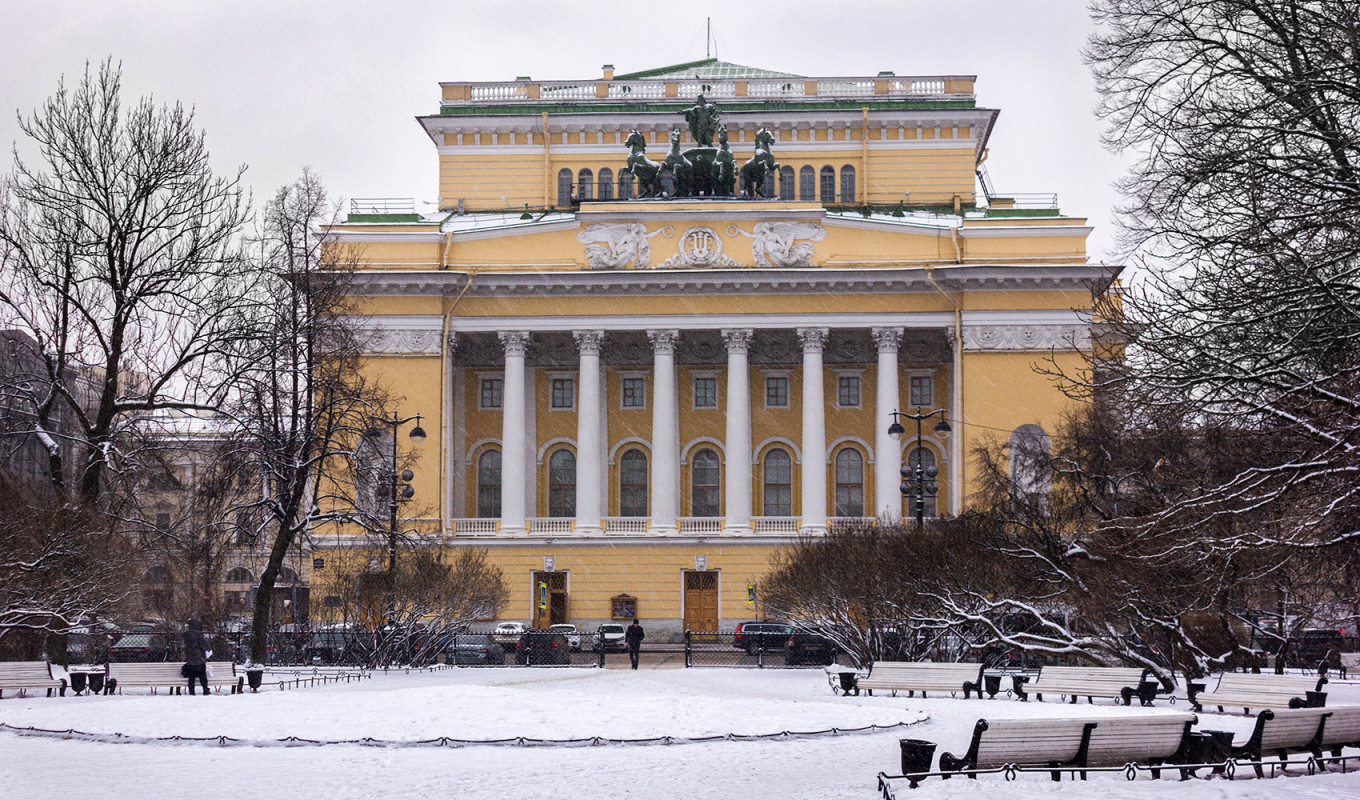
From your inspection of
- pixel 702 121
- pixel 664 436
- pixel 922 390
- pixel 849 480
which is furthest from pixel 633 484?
pixel 702 121

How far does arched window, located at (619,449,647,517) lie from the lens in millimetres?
55312

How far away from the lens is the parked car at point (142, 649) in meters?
34.1

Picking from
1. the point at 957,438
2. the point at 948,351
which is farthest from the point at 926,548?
the point at 948,351

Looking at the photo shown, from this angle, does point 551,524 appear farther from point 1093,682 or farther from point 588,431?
point 1093,682

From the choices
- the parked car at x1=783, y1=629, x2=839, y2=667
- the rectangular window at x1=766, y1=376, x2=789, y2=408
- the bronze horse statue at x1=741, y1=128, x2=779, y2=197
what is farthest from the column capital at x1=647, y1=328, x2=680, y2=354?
the parked car at x1=783, y1=629, x2=839, y2=667

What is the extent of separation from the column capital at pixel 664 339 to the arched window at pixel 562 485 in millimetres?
6037

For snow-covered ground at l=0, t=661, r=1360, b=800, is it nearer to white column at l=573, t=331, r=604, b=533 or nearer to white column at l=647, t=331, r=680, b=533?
white column at l=647, t=331, r=680, b=533

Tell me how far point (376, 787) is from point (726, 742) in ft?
15.6

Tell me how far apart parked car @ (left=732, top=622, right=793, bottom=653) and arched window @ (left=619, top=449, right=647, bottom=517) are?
1291cm

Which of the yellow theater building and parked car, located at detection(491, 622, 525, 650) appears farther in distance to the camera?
the yellow theater building

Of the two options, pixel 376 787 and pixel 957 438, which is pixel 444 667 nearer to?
pixel 376 787

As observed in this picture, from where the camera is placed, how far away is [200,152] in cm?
2773

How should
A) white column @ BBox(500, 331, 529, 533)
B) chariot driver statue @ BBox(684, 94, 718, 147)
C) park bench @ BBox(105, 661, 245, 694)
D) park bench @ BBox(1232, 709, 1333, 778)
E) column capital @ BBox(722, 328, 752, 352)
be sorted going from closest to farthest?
park bench @ BBox(1232, 709, 1333, 778), park bench @ BBox(105, 661, 245, 694), chariot driver statue @ BBox(684, 94, 718, 147), column capital @ BBox(722, 328, 752, 352), white column @ BBox(500, 331, 529, 533)

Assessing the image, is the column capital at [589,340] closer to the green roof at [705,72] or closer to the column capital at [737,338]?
the column capital at [737,338]
